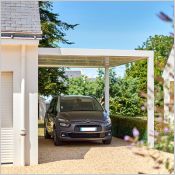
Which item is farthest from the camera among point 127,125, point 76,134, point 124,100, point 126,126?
point 124,100

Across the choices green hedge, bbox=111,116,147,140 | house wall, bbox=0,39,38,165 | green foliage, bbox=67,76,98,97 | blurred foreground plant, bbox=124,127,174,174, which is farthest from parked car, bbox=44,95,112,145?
green foliage, bbox=67,76,98,97

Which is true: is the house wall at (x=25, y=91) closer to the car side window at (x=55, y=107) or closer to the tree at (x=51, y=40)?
the car side window at (x=55, y=107)

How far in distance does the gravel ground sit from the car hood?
90cm

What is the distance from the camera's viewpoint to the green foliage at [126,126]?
15.6 metres

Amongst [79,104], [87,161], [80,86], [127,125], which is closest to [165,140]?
[87,161]

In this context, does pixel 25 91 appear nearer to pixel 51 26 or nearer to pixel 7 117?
pixel 7 117

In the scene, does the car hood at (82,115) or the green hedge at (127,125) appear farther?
the green hedge at (127,125)

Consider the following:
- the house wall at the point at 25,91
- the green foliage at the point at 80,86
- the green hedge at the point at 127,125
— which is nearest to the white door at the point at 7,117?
the house wall at the point at 25,91

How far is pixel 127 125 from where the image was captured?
1688 centimetres

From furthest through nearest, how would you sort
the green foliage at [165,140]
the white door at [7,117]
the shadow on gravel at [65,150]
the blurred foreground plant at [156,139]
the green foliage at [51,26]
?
the green foliage at [51,26] → the shadow on gravel at [65,150] → the white door at [7,117] → the green foliage at [165,140] → the blurred foreground plant at [156,139]

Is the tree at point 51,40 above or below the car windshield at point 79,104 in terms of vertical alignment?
above

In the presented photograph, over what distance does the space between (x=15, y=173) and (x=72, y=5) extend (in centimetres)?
2491

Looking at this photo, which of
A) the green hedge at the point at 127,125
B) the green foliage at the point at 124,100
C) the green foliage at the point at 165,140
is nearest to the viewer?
the green foliage at the point at 165,140

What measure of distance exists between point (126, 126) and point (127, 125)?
17 cm
